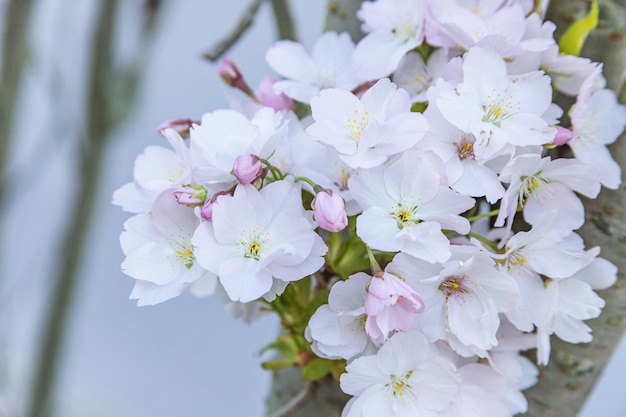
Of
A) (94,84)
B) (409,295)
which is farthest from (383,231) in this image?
(94,84)

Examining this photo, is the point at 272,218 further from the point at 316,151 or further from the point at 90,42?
the point at 90,42

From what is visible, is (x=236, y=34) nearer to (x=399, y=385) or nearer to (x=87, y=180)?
(x=399, y=385)

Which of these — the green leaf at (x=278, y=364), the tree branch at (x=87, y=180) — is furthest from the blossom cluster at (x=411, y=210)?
the tree branch at (x=87, y=180)

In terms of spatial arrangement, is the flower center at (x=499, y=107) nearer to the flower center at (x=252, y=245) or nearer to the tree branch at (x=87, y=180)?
the flower center at (x=252, y=245)

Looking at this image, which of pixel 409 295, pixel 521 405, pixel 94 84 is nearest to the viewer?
pixel 409 295

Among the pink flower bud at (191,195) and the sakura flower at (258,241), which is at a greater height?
the pink flower bud at (191,195)

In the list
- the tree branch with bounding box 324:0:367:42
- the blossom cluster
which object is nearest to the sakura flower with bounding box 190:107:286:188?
the blossom cluster

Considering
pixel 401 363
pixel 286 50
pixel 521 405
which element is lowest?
pixel 521 405

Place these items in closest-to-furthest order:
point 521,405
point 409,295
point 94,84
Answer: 1. point 409,295
2. point 521,405
3. point 94,84
